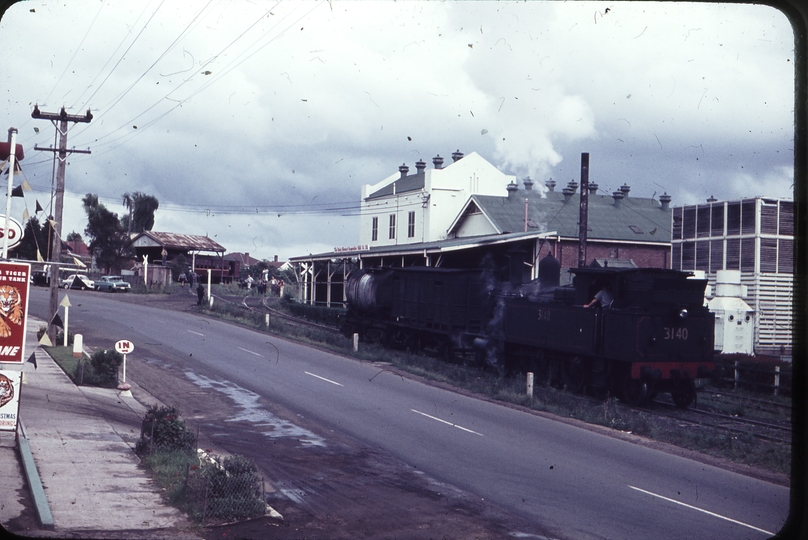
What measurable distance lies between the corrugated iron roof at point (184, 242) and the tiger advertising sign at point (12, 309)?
4959cm

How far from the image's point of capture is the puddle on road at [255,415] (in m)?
15.2

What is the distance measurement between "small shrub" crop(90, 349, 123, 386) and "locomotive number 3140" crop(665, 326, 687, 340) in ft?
49.3

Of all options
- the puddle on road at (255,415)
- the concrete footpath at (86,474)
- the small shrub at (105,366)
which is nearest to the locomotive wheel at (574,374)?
the puddle on road at (255,415)

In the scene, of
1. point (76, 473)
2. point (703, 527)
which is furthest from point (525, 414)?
point (76, 473)

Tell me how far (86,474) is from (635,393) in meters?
14.7

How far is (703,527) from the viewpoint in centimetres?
988

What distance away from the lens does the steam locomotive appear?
19594mm

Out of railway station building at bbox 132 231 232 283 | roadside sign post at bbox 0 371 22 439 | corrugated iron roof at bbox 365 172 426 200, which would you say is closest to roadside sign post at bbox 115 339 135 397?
roadside sign post at bbox 0 371 22 439

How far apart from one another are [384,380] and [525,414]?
19.6 feet

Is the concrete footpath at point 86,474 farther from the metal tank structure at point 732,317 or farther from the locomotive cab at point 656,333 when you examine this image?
the metal tank structure at point 732,317

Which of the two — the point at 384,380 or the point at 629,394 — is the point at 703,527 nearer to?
the point at 629,394

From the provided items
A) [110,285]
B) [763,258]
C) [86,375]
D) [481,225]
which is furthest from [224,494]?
[110,285]

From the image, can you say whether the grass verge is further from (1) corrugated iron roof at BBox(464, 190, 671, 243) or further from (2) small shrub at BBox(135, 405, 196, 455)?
(1) corrugated iron roof at BBox(464, 190, 671, 243)

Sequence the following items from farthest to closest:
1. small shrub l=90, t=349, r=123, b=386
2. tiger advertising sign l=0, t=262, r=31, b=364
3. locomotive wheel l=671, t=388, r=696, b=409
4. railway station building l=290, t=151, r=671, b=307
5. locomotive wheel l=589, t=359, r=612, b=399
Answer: railway station building l=290, t=151, r=671, b=307 → locomotive wheel l=589, t=359, r=612, b=399 → locomotive wheel l=671, t=388, r=696, b=409 → small shrub l=90, t=349, r=123, b=386 → tiger advertising sign l=0, t=262, r=31, b=364
